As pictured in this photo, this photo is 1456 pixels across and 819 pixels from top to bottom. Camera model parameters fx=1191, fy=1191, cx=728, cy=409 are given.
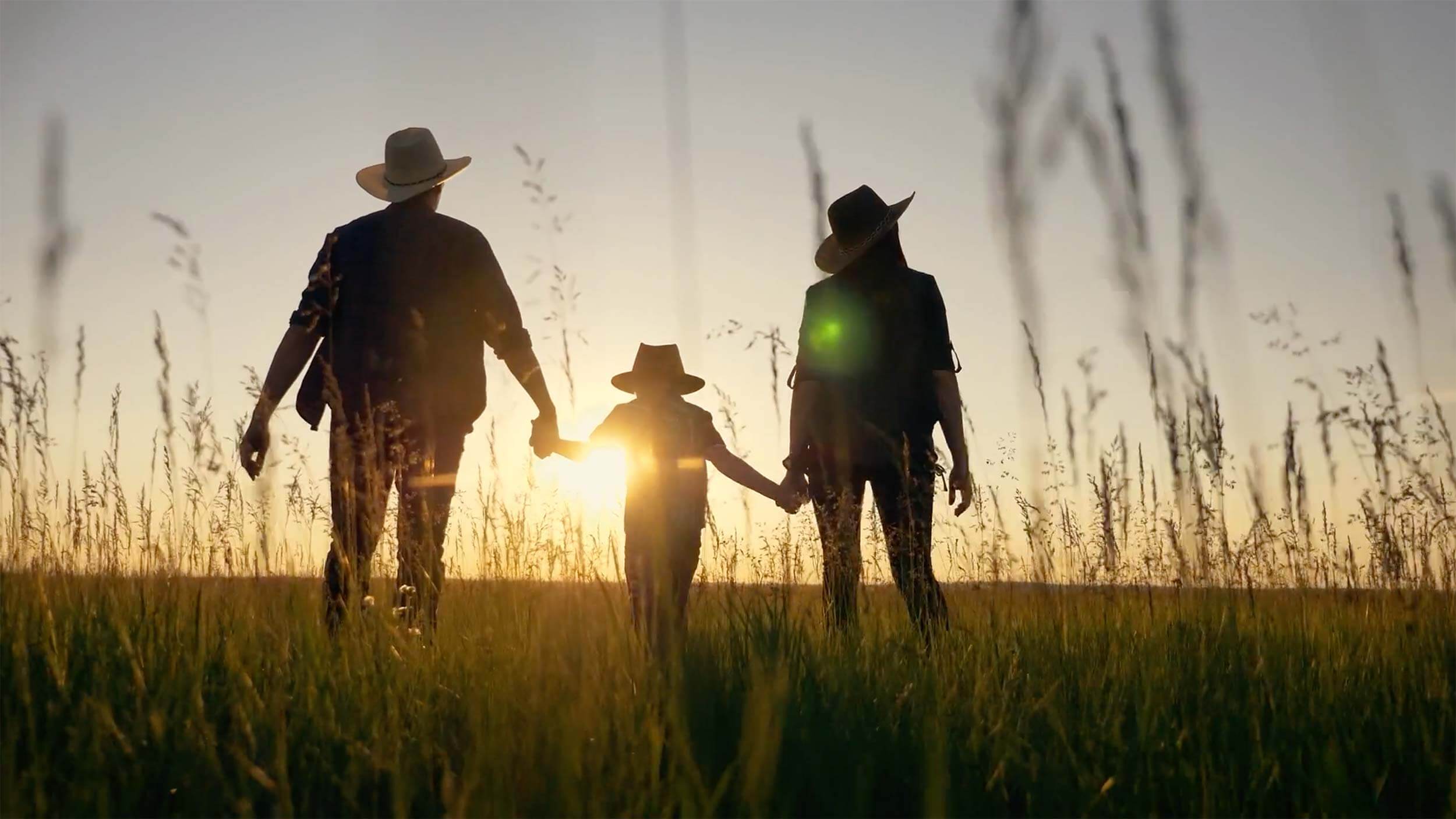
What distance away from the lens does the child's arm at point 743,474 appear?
425 cm

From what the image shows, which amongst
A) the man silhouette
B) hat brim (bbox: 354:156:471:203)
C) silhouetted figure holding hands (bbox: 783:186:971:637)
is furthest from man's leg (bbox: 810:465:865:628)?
hat brim (bbox: 354:156:471:203)

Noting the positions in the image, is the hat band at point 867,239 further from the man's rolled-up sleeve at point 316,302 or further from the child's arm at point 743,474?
the man's rolled-up sleeve at point 316,302

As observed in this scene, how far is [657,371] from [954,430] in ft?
3.71

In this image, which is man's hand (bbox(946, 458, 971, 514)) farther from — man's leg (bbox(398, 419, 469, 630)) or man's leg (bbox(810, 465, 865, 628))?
man's leg (bbox(398, 419, 469, 630))

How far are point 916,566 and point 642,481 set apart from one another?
96 centimetres

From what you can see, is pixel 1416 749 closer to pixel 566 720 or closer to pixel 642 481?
pixel 566 720

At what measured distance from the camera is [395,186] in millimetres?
4199

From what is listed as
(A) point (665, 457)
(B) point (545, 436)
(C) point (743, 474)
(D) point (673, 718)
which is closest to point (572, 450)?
(B) point (545, 436)

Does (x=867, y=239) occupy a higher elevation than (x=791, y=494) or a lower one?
higher

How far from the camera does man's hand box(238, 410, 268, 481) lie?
376cm

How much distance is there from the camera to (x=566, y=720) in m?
2.04

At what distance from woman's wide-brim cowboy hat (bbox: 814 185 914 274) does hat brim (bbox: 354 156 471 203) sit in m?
1.36

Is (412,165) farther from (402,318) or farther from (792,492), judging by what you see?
(792,492)


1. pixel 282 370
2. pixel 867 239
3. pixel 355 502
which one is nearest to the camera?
pixel 355 502
